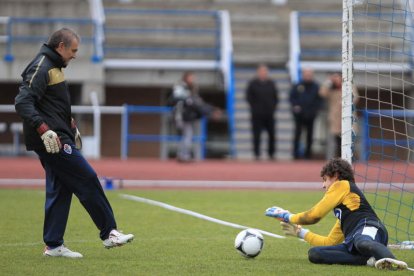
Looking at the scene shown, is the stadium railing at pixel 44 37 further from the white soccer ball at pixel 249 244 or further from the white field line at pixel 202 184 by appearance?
the white soccer ball at pixel 249 244

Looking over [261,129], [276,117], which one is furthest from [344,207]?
[276,117]

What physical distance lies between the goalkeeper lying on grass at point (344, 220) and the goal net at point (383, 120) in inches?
51.8

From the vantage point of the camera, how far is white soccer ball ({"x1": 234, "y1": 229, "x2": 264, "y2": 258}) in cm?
920

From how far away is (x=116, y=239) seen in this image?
30.5ft

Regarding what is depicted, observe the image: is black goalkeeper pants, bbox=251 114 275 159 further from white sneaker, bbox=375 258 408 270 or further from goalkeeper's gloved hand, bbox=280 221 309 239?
white sneaker, bbox=375 258 408 270

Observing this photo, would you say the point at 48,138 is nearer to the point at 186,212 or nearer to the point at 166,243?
the point at 166,243

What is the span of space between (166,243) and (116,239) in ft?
4.33

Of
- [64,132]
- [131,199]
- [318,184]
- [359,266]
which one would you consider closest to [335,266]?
[359,266]

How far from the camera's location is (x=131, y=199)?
52.0ft

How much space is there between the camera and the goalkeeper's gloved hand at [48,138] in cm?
883

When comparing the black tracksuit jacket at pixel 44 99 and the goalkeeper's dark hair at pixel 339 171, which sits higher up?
the black tracksuit jacket at pixel 44 99

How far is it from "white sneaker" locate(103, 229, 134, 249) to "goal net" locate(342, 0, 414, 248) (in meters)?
2.64

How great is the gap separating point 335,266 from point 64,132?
9.13 feet

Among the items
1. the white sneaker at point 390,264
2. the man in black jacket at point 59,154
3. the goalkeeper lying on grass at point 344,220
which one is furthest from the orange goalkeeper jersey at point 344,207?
the man in black jacket at point 59,154
